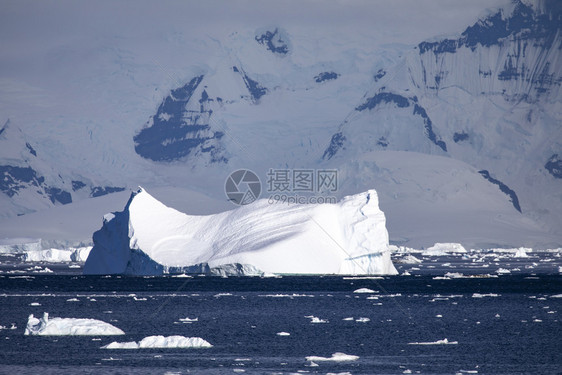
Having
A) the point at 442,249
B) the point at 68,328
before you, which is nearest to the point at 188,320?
the point at 68,328

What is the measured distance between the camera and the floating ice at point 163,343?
1137 inches

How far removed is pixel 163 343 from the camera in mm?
29438

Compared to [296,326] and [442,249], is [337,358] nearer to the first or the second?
[296,326]

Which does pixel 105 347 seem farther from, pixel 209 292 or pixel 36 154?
pixel 36 154

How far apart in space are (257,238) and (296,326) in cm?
2215

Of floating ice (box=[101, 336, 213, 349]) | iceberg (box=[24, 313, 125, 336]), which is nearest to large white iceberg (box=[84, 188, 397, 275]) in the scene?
iceberg (box=[24, 313, 125, 336])

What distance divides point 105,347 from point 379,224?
3086 cm

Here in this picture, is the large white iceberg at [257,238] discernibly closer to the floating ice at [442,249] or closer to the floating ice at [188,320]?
the floating ice at [188,320]

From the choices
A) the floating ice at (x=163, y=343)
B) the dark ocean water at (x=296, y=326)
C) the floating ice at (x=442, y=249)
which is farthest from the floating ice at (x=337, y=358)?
the floating ice at (x=442, y=249)

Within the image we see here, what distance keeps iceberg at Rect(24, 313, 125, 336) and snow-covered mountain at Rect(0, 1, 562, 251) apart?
117231 millimetres

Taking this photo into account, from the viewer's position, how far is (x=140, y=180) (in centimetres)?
18088

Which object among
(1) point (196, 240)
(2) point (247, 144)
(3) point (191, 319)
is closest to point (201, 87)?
(2) point (247, 144)

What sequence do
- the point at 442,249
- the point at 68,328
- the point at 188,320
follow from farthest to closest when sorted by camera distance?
the point at 442,249 → the point at 188,320 → the point at 68,328

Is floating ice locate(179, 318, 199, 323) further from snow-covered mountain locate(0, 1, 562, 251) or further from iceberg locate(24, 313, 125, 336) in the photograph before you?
snow-covered mountain locate(0, 1, 562, 251)
